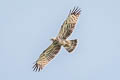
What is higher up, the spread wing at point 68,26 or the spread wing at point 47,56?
the spread wing at point 68,26

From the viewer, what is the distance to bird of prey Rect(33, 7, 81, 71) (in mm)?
13984

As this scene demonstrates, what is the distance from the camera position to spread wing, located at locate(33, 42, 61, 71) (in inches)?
569

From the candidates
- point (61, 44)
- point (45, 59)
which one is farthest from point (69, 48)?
point (45, 59)

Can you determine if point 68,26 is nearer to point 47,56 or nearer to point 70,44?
point 70,44

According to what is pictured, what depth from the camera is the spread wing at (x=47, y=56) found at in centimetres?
1446

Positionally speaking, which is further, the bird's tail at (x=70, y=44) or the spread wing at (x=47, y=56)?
the spread wing at (x=47, y=56)

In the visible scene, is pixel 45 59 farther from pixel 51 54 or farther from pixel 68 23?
pixel 68 23

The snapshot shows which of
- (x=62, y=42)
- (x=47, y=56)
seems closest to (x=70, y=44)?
(x=62, y=42)

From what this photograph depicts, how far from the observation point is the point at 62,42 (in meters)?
14.0

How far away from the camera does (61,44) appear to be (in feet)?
46.2

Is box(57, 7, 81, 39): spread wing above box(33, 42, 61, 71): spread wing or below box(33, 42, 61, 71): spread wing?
above

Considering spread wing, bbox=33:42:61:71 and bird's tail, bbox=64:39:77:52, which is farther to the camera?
spread wing, bbox=33:42:61:71

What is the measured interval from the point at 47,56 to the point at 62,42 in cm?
113

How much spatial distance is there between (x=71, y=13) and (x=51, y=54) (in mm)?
1864
